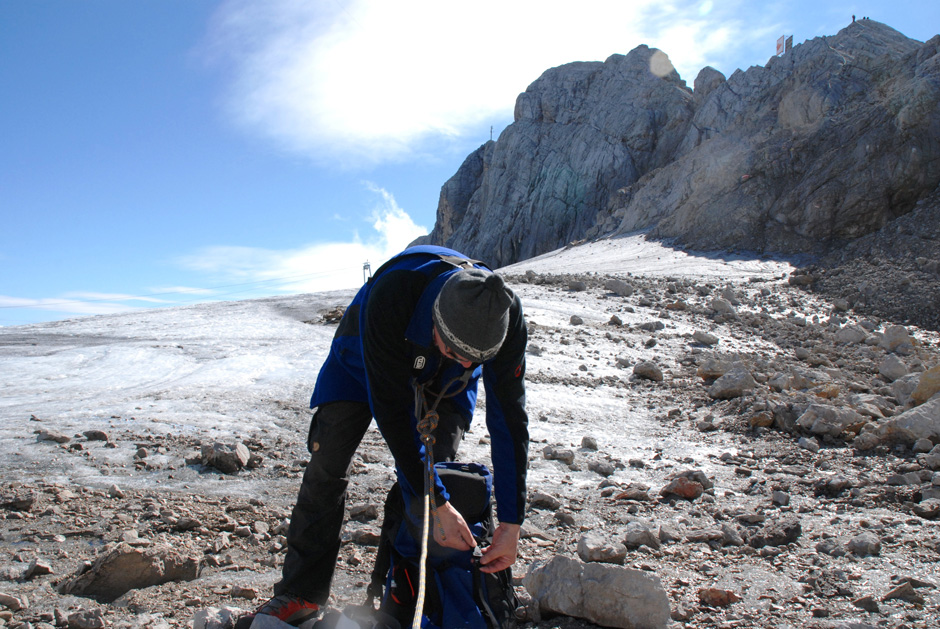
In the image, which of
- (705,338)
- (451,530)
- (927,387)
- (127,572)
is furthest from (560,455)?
(705,338)

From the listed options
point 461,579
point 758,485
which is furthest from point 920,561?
point 461,579

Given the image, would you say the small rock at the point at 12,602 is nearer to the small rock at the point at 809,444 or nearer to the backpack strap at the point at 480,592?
the backpack strap at the point at 480,592

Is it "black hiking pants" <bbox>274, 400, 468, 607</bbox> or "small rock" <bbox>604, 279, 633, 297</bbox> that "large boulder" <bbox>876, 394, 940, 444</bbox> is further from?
"small rock" <bbox>604, 279, 633, 297</bbox>

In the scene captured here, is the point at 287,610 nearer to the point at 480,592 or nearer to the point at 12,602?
the point at 480,592

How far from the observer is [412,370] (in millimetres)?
1880

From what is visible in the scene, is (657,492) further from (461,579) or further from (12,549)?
(12,549)

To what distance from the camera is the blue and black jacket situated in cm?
178

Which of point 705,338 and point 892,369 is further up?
point 705,338

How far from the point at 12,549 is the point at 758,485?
4052mm

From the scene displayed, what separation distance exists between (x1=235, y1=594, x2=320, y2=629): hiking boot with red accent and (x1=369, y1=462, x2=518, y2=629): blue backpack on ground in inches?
8.8

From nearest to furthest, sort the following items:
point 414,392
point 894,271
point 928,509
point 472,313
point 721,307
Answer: point 472,313
point 414,392
point 928,509
point 721,307
point 894,271

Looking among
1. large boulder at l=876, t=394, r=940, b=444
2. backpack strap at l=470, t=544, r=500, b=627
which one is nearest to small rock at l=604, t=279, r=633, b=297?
large boulder at l=876, t=394, r=940, b=444

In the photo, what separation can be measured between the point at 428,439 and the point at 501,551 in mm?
431

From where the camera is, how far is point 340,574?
8.59ft
